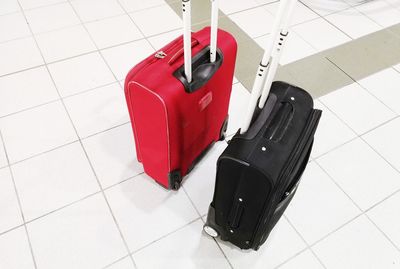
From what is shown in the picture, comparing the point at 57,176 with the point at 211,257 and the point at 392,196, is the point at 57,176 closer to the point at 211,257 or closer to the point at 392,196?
the point at 211,257

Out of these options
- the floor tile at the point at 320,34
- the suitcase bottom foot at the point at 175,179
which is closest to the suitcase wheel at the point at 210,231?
the suitcase bottom foot at the point at 175,179

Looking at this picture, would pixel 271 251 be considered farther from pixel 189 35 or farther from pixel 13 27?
pixel 13 27

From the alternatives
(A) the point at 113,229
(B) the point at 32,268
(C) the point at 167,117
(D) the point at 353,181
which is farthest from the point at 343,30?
(B) the point at 32,268

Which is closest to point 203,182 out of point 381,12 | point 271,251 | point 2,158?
point 271,251

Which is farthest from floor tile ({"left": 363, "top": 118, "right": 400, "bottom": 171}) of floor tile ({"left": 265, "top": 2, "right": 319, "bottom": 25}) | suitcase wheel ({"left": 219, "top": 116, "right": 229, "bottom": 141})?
floor tile ({"left": 265, "top": 2, "right": 319, "bottom": 25})

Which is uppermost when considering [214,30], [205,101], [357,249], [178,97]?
[214,30]

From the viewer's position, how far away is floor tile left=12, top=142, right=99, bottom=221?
1.51 m

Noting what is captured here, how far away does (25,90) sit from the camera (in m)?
1.98

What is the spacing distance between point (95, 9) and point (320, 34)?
5.79ft

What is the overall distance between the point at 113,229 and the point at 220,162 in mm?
670

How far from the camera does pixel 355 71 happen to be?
2234mm

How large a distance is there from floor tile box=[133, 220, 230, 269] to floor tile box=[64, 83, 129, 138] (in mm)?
738

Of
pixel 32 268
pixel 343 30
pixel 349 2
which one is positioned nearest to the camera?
pixel 32 268

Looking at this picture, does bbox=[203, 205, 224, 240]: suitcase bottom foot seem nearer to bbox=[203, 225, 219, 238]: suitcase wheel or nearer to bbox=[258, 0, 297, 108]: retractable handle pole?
bbox=[203, 225, 219, 238]: suitcase wheel
